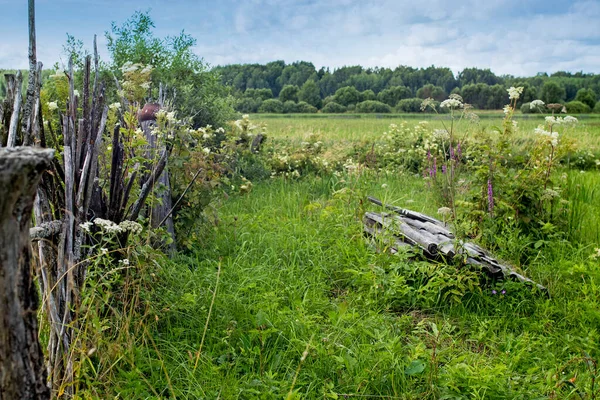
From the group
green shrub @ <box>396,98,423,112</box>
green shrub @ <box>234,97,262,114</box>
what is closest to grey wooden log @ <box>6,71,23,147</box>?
green shrub @ <box>234,97,262,114</box>

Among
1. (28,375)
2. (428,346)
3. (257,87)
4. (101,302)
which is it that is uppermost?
(257,87)

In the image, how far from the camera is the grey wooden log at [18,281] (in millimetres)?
1161

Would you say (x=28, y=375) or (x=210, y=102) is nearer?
(x=28, y=375)

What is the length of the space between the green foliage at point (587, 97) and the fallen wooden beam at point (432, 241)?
37.9 metres

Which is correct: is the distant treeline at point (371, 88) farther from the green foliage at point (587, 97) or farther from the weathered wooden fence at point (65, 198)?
the weathered wooden fence at point (65, 198)

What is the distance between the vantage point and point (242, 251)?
482 cm

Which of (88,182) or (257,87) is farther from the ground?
(257,87)

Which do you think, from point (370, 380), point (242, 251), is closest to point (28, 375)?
point (370, 380)

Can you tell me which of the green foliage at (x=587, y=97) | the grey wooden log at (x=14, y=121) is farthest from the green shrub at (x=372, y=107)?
the grey wooden log at (x=14, y=121)

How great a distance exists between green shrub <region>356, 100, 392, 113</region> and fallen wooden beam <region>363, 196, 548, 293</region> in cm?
3205

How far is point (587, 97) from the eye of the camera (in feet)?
123

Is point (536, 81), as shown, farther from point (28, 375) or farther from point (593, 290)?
point (28, 375)

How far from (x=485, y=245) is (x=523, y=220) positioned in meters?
0.47

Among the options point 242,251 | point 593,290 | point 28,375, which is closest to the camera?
point 28,375
